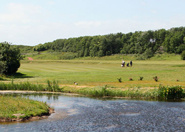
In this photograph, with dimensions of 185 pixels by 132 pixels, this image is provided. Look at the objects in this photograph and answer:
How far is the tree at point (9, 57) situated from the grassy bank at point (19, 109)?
25226mm

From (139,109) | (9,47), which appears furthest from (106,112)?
(9,47)

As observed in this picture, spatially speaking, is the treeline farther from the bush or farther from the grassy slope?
the bush

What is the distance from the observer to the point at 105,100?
31.6 metres

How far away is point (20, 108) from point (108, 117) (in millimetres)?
7929

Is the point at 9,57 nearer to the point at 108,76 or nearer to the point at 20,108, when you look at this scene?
the point at 108,76

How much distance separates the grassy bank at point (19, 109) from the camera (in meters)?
22.6

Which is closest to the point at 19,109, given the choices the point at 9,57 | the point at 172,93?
the point at 172,93

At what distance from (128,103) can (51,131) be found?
1213 centimetres

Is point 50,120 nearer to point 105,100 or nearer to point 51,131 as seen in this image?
point 51,131

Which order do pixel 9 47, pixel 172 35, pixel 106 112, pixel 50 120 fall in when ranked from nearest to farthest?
pixel 50 120 < pixel 106 112 < pixel 9 47 < pixel 172 35

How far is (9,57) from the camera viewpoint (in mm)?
52062

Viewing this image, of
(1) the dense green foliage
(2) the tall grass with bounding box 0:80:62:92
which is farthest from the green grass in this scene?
(1) the dense green foliage

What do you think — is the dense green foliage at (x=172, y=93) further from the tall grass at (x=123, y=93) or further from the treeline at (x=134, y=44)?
the treeline at (x=134, y=44)

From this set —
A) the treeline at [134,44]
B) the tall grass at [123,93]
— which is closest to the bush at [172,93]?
the tall grass at [123,93]
